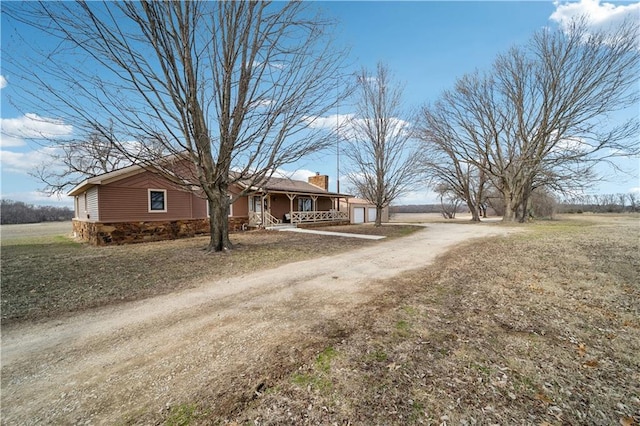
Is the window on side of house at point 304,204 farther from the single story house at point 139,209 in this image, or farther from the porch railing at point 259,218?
the single story house at point 139,209

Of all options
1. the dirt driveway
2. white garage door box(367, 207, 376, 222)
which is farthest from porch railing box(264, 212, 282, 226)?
the dirt driveway

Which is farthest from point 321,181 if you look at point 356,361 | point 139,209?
point 356,361

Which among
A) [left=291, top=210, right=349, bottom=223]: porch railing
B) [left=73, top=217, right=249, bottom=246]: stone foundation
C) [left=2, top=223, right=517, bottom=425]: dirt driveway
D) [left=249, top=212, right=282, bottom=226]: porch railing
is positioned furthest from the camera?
[left=291, top=210, right=349, bottom=223]: porch railing

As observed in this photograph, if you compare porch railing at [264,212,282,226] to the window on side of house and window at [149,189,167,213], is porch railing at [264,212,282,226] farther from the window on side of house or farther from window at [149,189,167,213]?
window at [149,189,167,213]

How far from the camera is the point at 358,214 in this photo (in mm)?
27797

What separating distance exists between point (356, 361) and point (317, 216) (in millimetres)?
19651

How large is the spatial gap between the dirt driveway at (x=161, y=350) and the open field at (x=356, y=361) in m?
0.02

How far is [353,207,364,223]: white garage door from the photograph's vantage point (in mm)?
27219

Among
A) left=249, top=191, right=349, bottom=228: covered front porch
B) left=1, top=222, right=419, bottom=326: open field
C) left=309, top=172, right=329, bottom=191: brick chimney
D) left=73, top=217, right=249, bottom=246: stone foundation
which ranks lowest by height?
left=1, top=222, right=419, bottom=326: open field

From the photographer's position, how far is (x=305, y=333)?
3.16 metres

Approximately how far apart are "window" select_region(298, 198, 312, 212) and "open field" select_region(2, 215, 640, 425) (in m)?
17.7

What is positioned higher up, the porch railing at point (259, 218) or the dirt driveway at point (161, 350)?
the porch railing at point (259, 218)

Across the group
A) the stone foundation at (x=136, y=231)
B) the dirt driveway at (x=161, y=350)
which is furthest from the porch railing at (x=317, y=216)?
the dirt driveway at (x=161, y=350)

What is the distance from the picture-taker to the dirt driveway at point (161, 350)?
214 centimetres
